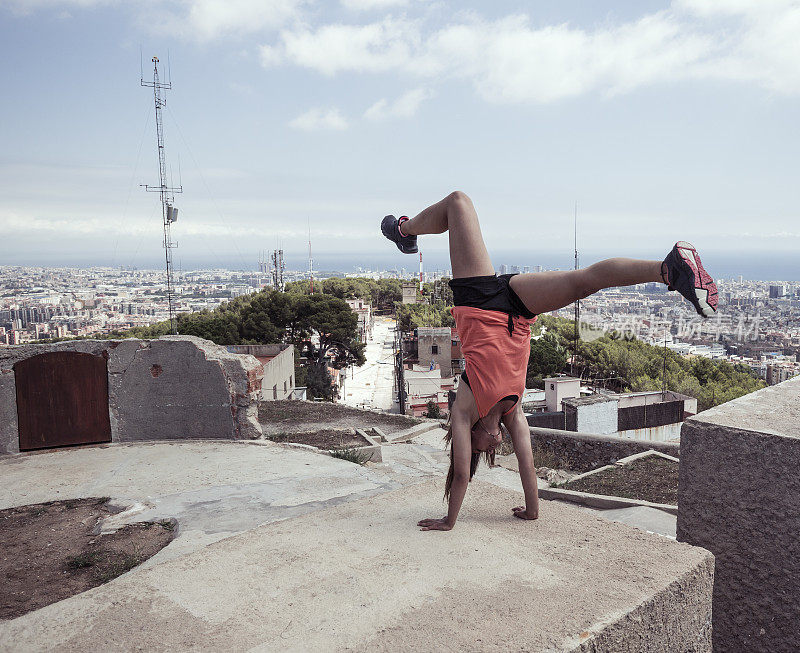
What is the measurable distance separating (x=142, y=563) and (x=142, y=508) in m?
1.30

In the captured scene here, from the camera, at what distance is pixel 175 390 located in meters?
7.50

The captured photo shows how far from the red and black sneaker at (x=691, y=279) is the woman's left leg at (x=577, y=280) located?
0.17 ft

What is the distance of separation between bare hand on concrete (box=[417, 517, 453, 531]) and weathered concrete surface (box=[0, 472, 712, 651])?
0.27ft

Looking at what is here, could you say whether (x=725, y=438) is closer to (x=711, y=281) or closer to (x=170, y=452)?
(x=711, y=281)

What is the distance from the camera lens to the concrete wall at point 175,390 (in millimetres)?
7352

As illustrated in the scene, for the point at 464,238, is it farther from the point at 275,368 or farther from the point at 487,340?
the point at 275,368

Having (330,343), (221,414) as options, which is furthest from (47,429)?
(330,343)

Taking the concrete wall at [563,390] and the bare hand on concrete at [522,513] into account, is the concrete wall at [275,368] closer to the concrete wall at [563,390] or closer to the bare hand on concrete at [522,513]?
the concrete wall at [563,390]

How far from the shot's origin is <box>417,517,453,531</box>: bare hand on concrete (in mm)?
2837

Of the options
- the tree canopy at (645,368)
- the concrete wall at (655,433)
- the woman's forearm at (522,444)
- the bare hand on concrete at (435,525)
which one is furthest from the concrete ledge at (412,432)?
the tree canopy at (645,368)

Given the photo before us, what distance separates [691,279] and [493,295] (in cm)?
95

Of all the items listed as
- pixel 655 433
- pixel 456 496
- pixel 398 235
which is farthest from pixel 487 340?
pixel 655 433

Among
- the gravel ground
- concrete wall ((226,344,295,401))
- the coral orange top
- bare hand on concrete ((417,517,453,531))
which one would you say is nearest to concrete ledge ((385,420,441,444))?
the gravel ground

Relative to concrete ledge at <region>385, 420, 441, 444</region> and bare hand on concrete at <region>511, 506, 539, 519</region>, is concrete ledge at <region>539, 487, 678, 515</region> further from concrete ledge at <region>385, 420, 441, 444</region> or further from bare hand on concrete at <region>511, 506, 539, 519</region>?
concrete ledge at <region>385, 420, 441, 444</region>
